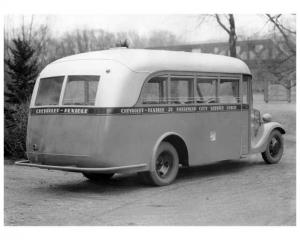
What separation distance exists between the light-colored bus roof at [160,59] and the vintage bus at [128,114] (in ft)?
0.05

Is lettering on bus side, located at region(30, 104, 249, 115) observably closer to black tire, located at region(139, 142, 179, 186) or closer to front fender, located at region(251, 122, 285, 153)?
black tire, located at region(139, 142, 179, 186)

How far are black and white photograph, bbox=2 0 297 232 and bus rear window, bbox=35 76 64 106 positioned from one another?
0.08ft

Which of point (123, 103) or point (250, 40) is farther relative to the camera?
point (250, 40)

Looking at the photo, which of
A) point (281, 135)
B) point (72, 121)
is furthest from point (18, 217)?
point (281, 135)

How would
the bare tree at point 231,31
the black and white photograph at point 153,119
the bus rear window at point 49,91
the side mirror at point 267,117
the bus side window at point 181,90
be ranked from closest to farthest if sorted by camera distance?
the black and white photograph at point 153,119 → the bus rear window at point 49,91 → the bus side window at point 181,90 → the bare tree at point 231,31 → the side mirror at point 267,117

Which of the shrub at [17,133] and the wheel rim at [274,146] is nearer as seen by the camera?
the wheel rim at [274,146]

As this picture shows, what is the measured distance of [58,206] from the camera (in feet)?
26.2

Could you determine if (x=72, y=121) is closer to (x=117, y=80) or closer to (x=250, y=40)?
(x=117, y=80)

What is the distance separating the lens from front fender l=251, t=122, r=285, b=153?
11.8 meters

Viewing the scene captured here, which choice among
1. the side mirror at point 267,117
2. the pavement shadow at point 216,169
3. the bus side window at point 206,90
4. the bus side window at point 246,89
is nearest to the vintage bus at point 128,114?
the bus side window at point 206,90

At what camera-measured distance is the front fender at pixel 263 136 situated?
11.8 m

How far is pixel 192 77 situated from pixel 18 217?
14.1 feet

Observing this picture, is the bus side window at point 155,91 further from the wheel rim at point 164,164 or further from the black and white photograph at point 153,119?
the wheel rim at point 164,164

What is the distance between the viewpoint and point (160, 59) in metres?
9.52
